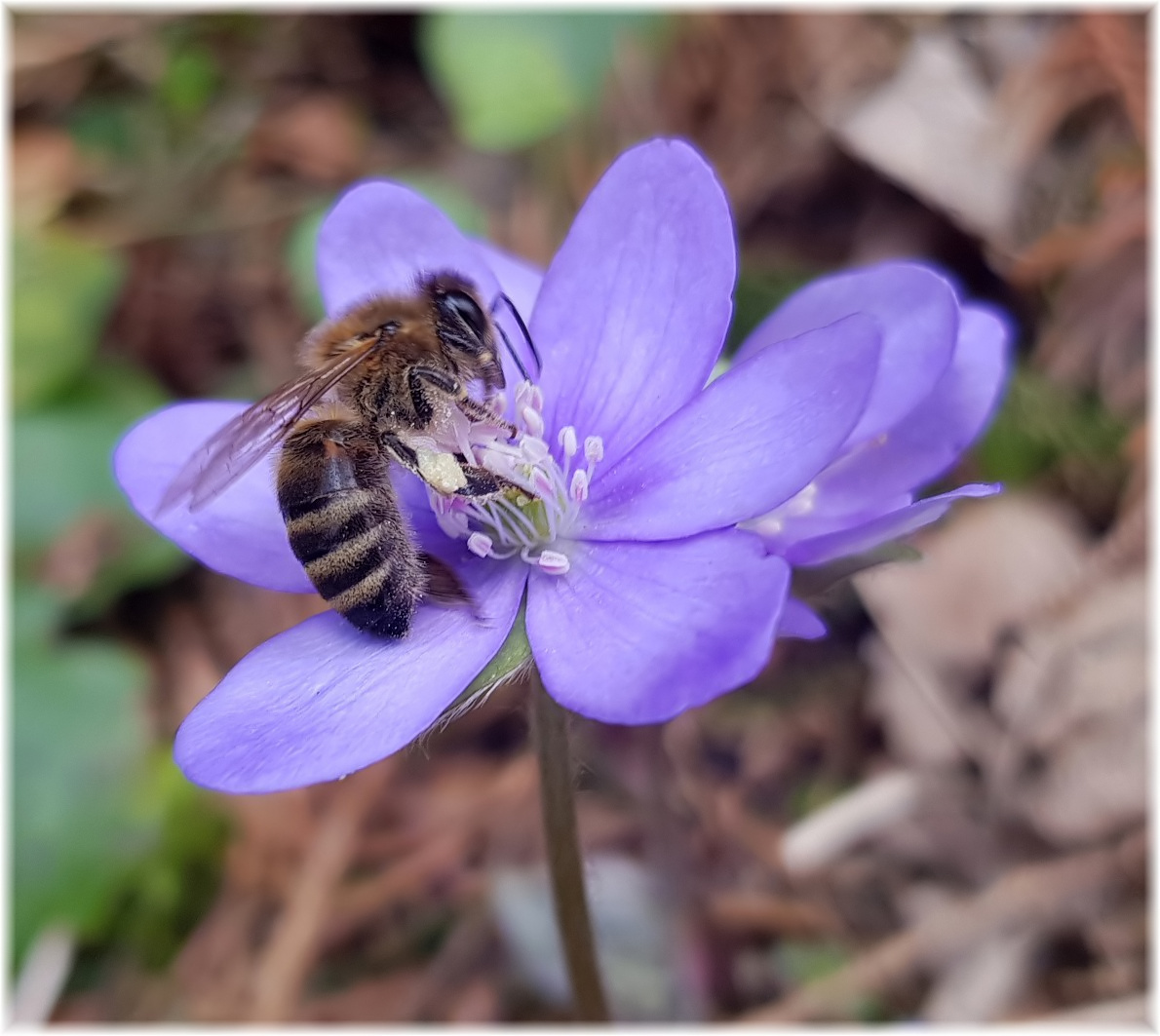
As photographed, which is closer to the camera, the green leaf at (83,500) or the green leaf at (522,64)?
the green leaf at (83,500)

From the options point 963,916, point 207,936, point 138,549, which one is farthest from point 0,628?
point 963,916

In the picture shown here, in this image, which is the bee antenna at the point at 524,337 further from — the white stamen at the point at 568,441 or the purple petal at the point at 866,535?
the purple petal at the point at 866,535

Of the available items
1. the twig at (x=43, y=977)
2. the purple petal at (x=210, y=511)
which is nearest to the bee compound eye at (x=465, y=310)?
the purple petal at (x=210, y=511)

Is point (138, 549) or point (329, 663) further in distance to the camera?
point (138, 549)

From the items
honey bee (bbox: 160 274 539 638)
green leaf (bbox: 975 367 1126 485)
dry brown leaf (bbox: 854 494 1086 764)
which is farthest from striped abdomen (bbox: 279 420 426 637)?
green leaf (bbox: 975 367 1126 485)

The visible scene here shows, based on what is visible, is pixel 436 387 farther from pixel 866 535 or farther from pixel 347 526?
pixel 866 535

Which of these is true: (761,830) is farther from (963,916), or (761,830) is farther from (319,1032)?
(319,1032)
